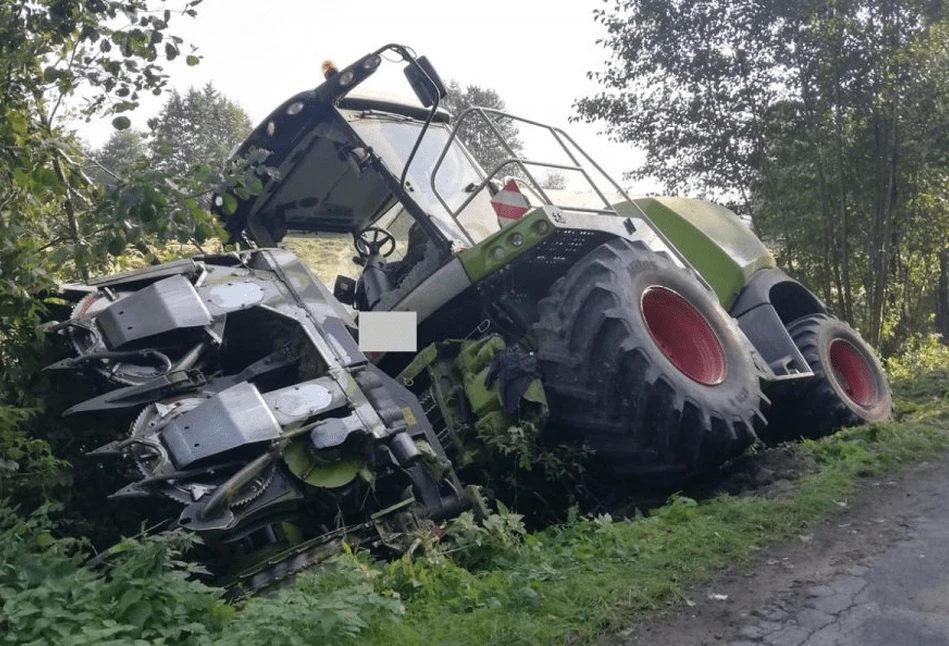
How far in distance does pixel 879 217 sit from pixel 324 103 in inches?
321

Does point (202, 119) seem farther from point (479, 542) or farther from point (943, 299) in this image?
point (479, 542)

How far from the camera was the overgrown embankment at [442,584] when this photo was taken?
313 cm

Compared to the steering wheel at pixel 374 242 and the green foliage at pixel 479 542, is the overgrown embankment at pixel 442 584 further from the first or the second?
the steering wheel at pixel 374 242

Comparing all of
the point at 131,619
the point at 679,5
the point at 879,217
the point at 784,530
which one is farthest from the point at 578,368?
the point at 679,5

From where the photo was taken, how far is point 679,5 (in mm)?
13422

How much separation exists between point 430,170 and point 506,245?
45.1 inches

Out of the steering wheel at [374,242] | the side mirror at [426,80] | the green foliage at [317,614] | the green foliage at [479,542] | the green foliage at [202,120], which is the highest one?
the green foliage at [202,120]

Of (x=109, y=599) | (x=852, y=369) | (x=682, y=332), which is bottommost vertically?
(x=852, y=369)

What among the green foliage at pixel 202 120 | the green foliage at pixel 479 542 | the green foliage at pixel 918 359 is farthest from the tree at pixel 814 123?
the green foliage at pixel 202 120

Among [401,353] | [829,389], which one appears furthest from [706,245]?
[401,353]

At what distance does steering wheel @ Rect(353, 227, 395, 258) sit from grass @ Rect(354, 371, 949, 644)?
2.61 meters

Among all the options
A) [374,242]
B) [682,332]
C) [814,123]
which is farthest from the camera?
[814,123]

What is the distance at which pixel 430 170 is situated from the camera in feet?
20.5

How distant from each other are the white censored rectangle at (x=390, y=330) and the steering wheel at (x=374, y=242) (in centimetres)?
103
